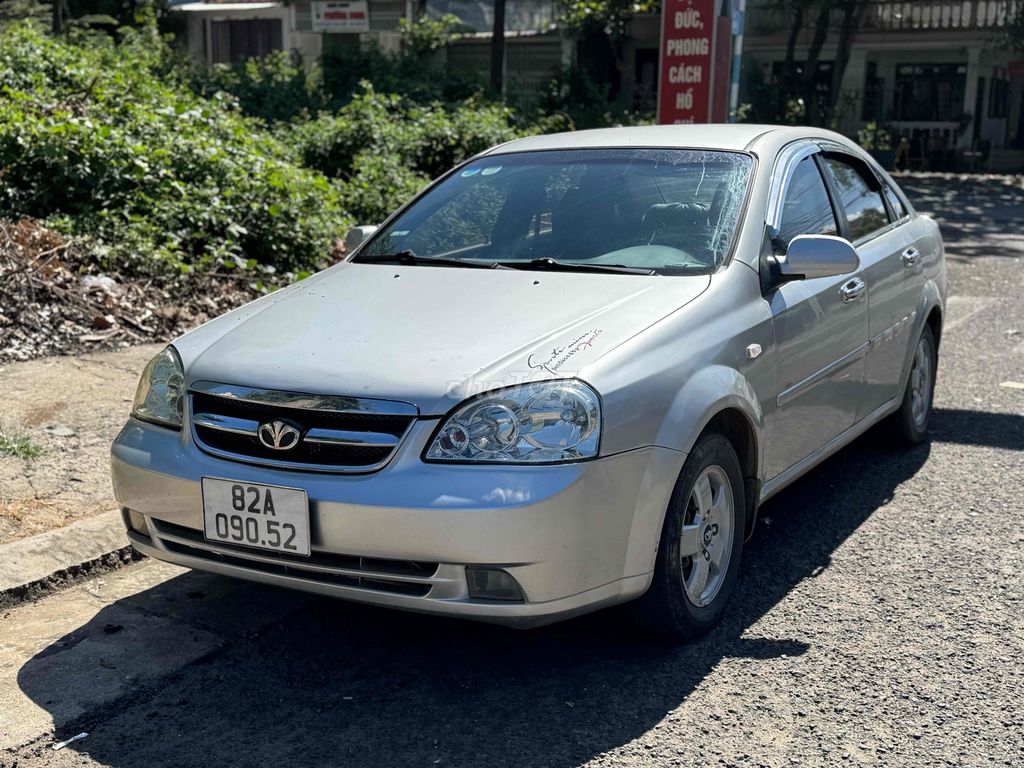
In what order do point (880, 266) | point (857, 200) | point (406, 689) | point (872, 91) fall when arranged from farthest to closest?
point (872, 91)
point (857, 200)
point (880, 266)
point (406, 689)

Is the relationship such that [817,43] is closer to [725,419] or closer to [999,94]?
[999,94]

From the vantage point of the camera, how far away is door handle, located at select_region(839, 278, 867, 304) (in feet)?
15.5

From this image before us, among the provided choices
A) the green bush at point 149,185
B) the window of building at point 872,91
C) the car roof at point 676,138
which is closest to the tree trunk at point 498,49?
the window of building at point 872,91

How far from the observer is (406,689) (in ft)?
11.5

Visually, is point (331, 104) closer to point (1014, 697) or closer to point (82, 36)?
point (82, 36)

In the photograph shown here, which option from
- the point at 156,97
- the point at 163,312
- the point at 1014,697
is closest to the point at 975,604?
the point at 1014,697

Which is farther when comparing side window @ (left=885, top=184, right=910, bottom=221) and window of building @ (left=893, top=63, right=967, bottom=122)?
window of building @ (left=893, top=63, right=967, bottom=122)

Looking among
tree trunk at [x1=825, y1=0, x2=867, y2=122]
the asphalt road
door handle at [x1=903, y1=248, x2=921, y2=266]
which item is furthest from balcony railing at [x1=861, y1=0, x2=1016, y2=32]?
the asphalt road

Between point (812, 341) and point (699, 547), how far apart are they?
43.5 inches

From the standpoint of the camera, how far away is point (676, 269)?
4.11 metres

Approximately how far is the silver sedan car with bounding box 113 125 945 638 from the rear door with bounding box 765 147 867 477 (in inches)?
0.5

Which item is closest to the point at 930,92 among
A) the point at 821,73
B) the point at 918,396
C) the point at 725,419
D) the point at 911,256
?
the point at 821,73

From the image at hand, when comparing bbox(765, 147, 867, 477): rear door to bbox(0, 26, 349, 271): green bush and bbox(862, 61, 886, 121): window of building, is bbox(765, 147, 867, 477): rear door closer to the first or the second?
bbox(0, 26, 349, 271): green bush

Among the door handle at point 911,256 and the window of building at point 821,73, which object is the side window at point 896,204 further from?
the window of building at point 821,73
